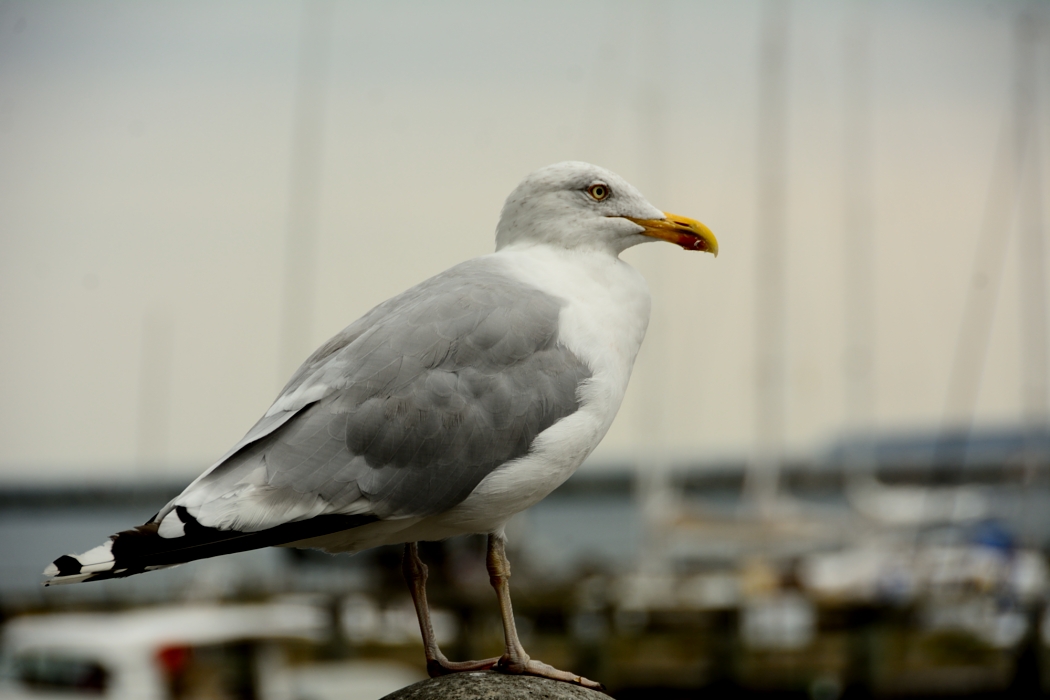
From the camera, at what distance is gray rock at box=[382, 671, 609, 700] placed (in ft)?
12.3

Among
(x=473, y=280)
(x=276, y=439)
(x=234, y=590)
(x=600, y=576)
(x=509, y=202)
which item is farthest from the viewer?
(x=600, y=576)

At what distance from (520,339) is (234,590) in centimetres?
1761

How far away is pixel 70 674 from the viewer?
9.97 m

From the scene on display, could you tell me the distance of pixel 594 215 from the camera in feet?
12.9

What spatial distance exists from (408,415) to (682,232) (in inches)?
47.3

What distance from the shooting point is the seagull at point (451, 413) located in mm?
3162

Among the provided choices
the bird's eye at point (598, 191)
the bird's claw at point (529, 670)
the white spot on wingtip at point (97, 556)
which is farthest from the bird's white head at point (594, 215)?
the white spot on wingtip at point (97, 556)

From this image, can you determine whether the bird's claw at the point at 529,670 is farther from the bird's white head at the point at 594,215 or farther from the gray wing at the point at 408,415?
the bird's white head at the point at 594,215

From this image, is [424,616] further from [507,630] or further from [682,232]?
[682,232]

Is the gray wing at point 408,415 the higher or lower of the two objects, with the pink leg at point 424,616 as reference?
higher

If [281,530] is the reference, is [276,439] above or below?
above

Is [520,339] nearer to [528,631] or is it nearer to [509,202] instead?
[509,202]

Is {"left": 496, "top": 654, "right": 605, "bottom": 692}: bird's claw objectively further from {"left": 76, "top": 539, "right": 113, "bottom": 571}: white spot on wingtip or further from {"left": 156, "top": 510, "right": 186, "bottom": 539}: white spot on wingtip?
{"left": 76, "top": 539, "right": 113, "bottom": 571}: white spot on wingtip

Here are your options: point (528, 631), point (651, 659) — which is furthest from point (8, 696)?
point (651, 659)
